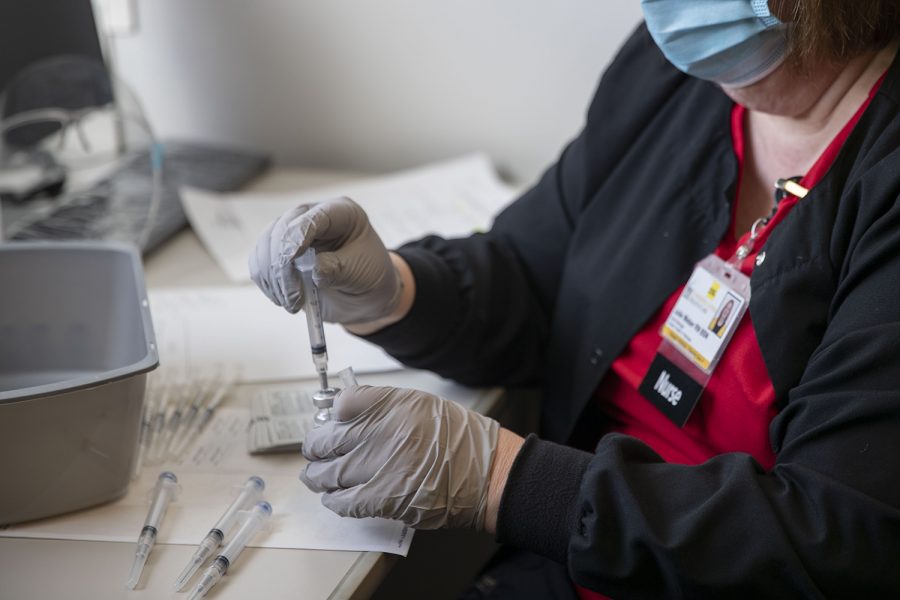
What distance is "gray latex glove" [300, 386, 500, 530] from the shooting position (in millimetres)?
860

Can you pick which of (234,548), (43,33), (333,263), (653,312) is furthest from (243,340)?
(43,33)

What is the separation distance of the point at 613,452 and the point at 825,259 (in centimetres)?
29

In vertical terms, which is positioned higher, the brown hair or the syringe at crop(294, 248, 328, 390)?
the brown hair

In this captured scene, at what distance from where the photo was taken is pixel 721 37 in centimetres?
92

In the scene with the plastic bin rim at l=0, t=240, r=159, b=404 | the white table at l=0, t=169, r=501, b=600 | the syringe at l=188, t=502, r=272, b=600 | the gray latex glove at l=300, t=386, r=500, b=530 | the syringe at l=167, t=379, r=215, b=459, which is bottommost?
the white table at l=0, t=169, r=501, b=600

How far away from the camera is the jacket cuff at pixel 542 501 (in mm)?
848

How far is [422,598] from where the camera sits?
1.33 meters

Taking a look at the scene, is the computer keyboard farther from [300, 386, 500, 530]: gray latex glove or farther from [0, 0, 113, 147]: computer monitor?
[300, 386, 500, 530]: gray latex glove

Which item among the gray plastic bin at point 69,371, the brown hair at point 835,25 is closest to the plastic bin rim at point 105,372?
the gray plastic bin at point 69,371

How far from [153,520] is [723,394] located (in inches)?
23.8

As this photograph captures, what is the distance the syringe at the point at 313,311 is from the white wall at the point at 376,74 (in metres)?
0.83

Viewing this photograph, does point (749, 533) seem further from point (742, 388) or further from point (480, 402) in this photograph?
point (480, 402)

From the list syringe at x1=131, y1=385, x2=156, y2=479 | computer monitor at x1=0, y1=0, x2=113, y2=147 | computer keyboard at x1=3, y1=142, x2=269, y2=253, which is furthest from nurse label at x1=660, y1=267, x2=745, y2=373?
computer monitor at x1=0, y1=0, x2=113, y2=147

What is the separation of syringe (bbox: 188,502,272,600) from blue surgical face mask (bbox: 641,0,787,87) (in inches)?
24.9
